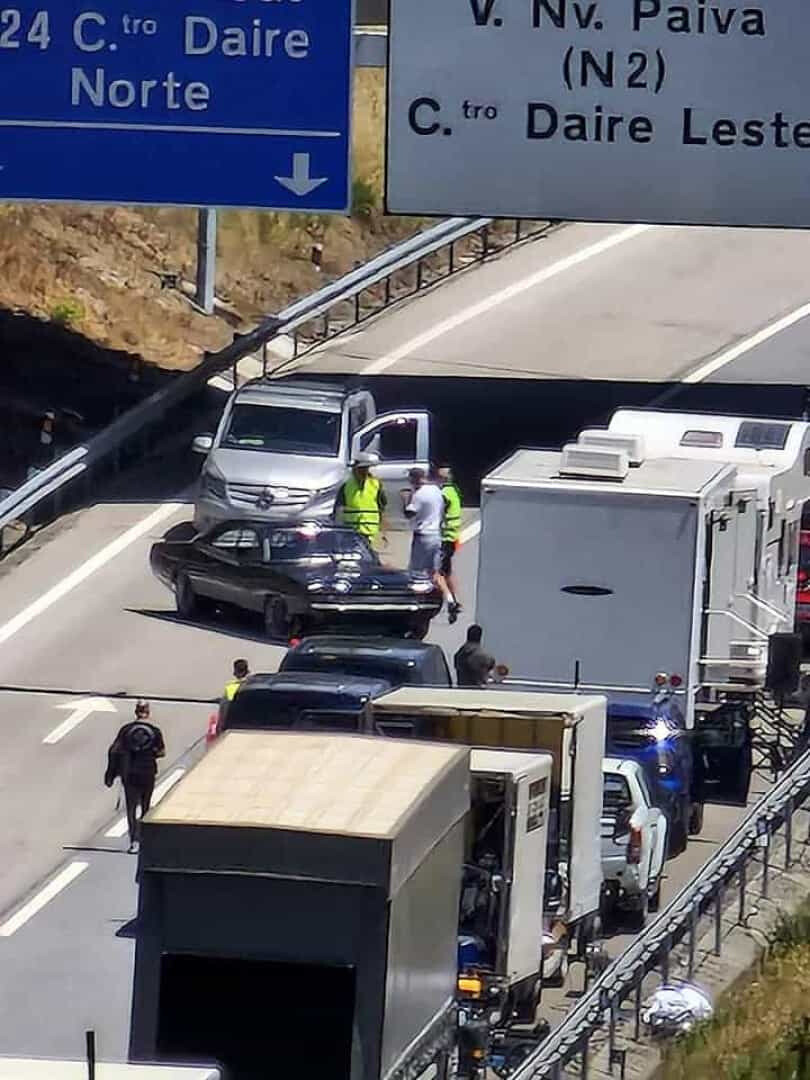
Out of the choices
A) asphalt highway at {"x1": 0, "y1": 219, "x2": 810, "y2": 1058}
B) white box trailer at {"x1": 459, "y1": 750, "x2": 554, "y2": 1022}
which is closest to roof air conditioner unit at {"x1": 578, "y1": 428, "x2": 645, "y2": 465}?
asphalt highway at {"x1": 0, "y1": 219, "x2": 810, "y2": 1058}

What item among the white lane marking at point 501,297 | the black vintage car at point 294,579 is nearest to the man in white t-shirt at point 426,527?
the black vintage car at point 294,579

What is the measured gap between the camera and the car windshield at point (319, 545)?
1128 inches

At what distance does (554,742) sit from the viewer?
19.8m

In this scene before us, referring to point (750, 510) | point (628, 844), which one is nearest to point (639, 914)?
point (628, 844)

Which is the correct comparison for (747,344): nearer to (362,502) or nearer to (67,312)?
(67,312)

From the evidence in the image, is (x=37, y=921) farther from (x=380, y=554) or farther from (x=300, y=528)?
(x=380, y=554)

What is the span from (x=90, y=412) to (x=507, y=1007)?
19561mm

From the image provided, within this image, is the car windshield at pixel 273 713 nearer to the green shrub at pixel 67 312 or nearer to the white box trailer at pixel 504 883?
the white box trailer at pixel 504 883

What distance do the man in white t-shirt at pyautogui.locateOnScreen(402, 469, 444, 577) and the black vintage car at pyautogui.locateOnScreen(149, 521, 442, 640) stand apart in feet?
1.48

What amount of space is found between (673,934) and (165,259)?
27081 mm

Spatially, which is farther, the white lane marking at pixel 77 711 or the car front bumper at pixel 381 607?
the car front bumper at pixel 381 607

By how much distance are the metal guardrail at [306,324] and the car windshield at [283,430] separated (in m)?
1.98

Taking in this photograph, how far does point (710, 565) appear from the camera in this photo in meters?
24.4

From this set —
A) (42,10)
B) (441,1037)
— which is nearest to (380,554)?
(42,10)
